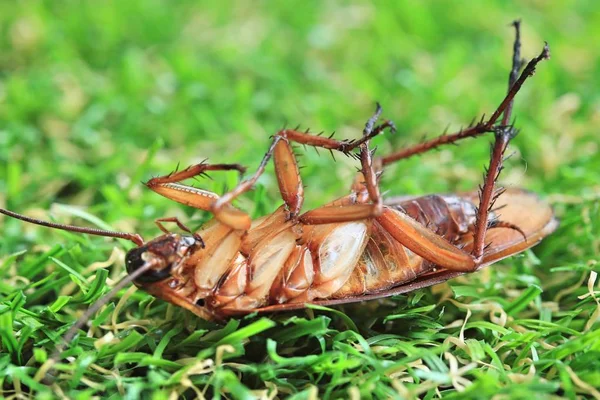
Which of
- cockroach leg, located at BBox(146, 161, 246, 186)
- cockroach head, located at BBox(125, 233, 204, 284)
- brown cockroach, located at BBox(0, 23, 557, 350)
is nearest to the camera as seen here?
cockroach head, located at BBox(125, 233, 204, 284)

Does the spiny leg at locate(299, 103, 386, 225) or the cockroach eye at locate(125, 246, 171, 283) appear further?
the spiny leg at locate(299, 103, 386, 225)

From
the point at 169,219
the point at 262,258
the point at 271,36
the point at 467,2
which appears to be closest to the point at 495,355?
the point at 262,258

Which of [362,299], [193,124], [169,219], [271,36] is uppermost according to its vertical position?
[271,36]

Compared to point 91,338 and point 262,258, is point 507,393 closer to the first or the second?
point 262,258

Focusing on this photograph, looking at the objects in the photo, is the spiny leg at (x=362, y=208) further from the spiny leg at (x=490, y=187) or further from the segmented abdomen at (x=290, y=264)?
the spiny leg at (x=490, y=187)

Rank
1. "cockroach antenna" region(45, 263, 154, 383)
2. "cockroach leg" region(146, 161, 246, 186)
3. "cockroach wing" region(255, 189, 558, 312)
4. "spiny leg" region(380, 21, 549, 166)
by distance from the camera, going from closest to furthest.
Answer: "cockroach antenna" region(45, 263, 154, 383)
"cockroach wing" region(255, 189, 558, 312)
"cockroach leg" region(146, 161, 246, 186)
"spiny leg" region(380, 21, 549, 166)

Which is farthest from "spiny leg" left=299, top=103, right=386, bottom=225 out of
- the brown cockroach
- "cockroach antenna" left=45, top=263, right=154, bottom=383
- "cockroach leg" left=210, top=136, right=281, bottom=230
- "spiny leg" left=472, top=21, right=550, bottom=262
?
"cockroach antenna" left=45, top=263, right=154, bottom=383

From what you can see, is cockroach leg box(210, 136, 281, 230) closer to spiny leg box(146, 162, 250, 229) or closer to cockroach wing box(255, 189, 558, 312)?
spiny leg box(146, 162, 250, 229)
